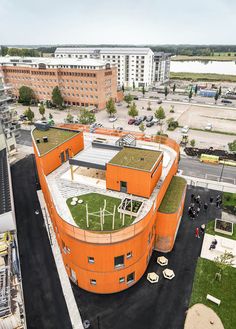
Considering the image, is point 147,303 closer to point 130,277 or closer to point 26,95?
point 130,277

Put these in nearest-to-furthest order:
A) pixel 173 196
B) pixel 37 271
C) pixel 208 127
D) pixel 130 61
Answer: pixel 37 271
pixel 173 196
pixel 208 127
pixel 130 61

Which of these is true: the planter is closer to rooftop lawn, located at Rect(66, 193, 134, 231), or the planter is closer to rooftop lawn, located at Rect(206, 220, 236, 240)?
rooftop lawn, located at Rect(206, 220, 236, 240)

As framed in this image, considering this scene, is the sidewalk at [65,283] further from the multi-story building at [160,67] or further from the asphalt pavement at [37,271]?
the multi-story building at [160,67]

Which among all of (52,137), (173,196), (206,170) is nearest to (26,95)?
(52,137)

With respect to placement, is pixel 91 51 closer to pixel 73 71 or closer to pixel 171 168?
pixel 73 71

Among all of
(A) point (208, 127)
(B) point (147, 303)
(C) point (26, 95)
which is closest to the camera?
(B) point (147, 303)
